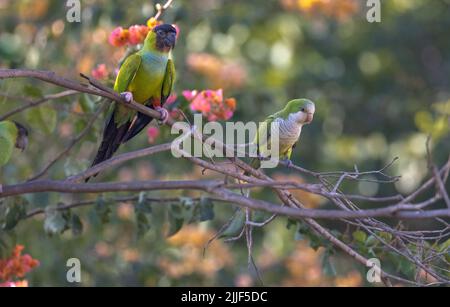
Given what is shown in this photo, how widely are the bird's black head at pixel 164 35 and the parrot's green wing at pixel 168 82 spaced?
0.52 feet

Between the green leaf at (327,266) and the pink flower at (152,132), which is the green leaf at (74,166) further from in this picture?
the green leaf at (327,266)

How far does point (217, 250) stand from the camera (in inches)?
310

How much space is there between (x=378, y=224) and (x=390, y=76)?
713 centimetres

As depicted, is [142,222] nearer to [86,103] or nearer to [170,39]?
[86,103]

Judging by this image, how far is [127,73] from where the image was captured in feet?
16.1

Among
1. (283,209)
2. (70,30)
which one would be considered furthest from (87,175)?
(70,30)

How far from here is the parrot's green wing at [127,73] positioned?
491cm

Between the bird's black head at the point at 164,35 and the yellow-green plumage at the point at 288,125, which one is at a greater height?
the bird's black head at the point at 164,35

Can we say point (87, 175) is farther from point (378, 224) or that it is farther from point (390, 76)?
point (390, 76)

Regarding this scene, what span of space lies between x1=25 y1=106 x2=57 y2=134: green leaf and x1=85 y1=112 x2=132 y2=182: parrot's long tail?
34 cm

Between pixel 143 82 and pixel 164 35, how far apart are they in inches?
12.2

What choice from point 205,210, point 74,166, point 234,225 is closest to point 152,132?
point 74,166

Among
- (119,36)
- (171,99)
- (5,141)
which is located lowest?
(5,141)

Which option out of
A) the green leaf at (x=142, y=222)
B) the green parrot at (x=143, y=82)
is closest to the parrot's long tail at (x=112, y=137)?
the green parrot at (x=143, y=82)
